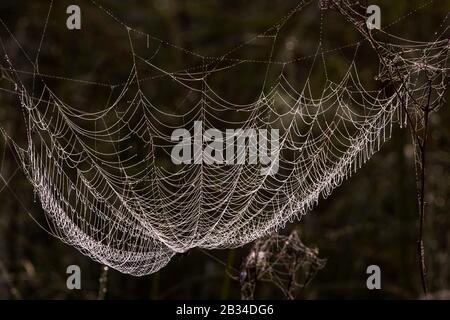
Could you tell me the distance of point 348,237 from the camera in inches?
179

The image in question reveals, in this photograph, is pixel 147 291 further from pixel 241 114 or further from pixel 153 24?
pixel 153 24

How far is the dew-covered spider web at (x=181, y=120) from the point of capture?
3.33 meters

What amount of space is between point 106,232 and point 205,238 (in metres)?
0.72

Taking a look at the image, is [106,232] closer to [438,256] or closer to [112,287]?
[112,287]

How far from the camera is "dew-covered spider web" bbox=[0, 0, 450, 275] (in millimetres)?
3330

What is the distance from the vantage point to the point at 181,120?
467 cm

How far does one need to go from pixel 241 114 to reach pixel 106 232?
1453 millimetres

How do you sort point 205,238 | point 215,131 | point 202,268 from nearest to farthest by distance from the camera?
point 205,238, point 215,131, point 202,268

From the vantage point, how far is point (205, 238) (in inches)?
130

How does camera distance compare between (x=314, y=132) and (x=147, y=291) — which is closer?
(x=147, y=291)
